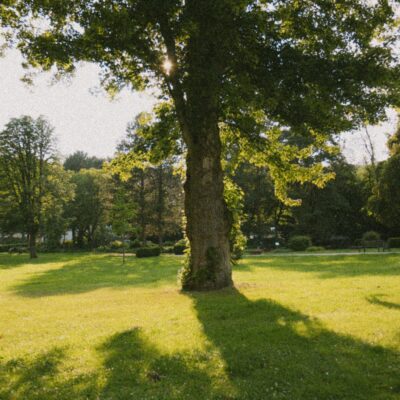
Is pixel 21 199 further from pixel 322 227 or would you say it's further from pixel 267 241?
pixel 322 227

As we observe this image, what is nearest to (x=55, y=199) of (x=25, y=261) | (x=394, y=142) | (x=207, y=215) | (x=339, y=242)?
(x=25, y=261)

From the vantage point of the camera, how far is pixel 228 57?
1288 centimetres

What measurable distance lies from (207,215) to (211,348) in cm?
727

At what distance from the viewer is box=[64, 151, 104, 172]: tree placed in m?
89.5

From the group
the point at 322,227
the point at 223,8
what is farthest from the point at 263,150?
the point at 322,227

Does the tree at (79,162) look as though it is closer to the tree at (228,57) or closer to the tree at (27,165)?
the tree at (27,165)

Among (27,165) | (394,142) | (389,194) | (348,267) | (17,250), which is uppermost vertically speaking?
(27,165)

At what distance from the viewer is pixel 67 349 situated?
821cm

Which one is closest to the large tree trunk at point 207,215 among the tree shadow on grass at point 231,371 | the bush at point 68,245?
the tree shadow on grass at point 231,371

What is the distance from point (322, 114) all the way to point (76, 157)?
278 ft

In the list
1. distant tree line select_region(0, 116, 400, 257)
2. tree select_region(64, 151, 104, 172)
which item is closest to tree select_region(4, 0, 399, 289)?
distant tree line select_region(0, 116, 400, 257)

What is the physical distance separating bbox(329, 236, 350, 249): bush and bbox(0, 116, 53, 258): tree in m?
35.4

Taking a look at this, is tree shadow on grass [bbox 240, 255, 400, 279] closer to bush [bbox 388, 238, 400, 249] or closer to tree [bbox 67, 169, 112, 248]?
bush [bbox 388, 238, 400, 249]

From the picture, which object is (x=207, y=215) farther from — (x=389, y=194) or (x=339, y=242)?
(x=339, y=242)
